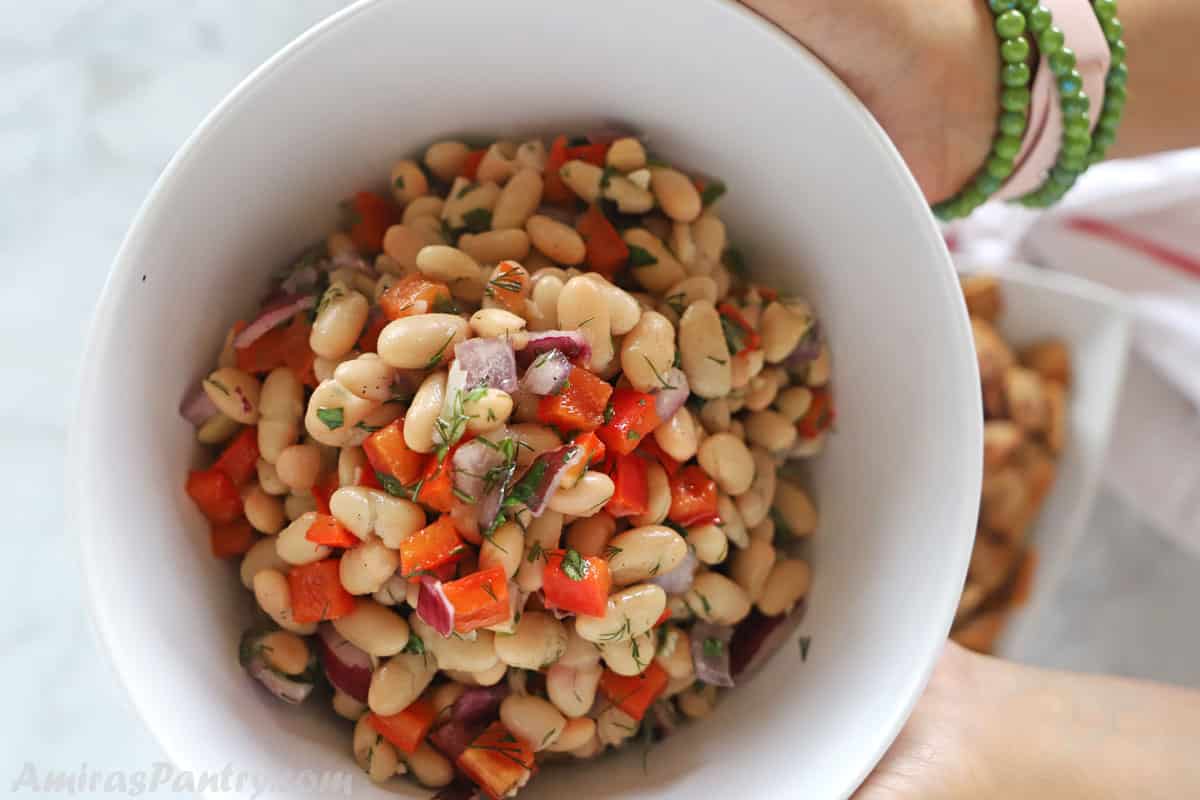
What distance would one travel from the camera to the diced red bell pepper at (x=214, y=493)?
90 centimetres

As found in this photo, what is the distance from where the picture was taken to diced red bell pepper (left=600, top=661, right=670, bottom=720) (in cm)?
90

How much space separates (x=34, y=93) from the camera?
132cm

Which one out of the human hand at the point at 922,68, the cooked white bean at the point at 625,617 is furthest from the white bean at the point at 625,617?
the human hand at the point at 922,68

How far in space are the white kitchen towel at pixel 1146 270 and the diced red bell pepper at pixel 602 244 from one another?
87 centimetres

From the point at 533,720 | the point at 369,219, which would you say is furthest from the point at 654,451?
the point at 369,219

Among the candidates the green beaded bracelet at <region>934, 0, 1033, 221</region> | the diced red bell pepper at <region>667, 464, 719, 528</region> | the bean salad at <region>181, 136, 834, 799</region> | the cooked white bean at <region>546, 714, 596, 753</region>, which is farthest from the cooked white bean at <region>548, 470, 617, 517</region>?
the green beaded bracelet at <region>934, 0, 1033, 221</region>

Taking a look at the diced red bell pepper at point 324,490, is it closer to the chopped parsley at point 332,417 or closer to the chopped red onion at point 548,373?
the chopped parsley at point 332,417

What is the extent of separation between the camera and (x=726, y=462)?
88 centimetres

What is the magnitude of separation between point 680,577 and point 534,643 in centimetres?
15

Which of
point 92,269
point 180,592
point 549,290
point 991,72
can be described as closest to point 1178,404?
point 991,72

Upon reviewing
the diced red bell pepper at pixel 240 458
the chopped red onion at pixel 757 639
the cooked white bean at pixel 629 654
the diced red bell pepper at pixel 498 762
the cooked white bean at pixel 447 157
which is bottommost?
the chopped red onion at pixel 757 639

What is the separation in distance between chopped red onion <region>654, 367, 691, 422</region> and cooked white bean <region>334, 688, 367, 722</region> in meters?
0.36

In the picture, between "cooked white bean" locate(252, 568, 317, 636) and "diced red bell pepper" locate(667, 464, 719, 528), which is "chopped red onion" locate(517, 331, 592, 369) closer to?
"diced red bell pepper" locate(667, 464, 719, 528)

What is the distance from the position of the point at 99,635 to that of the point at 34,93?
0.87 metres
